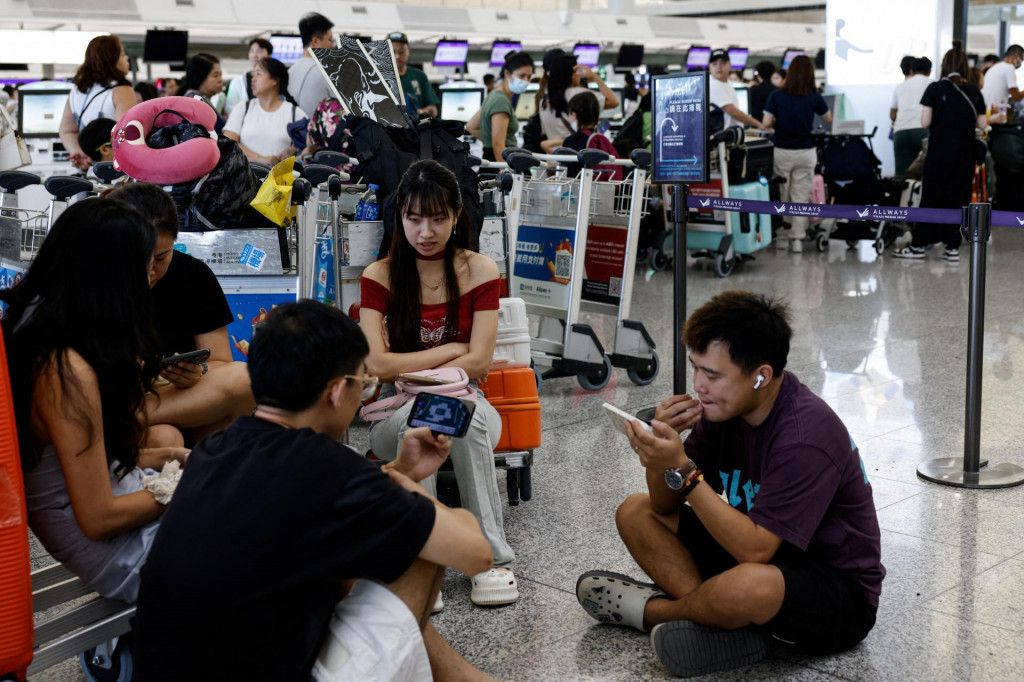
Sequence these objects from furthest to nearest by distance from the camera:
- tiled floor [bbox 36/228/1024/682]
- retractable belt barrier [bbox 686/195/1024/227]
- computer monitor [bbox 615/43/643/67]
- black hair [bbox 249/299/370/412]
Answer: computer monitor [bbox 615/43/643/67], retractable belt barrier [bbox 686/195/1024/227], tiled floor [bbox 36/228/1024/682], black hair [bbox 249/299/370/412]

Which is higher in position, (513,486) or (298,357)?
(298,357)

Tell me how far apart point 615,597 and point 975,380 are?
169cm

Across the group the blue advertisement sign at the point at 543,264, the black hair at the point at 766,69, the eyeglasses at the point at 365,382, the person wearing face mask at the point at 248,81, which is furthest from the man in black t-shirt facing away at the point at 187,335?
the black hair at the point at 766,69

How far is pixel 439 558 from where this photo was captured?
1816 mm

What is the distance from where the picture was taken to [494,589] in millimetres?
2787

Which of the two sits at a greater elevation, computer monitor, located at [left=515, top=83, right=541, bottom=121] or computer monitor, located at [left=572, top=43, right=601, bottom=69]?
computer monitor, located at [left=572, top=43, right=601, bottom=69]

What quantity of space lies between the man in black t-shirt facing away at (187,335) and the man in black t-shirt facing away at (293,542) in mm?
920

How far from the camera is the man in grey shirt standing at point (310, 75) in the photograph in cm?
609

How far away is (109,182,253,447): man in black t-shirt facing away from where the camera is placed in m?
2.66

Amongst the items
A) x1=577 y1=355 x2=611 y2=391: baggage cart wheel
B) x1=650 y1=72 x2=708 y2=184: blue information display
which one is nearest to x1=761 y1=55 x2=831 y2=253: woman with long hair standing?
x1=577 y1=355 x2=611 y2=391: baggage cart wheel

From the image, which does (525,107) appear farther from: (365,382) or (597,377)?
(365,382)

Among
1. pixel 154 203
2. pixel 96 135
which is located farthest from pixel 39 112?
→ pixel 154 203

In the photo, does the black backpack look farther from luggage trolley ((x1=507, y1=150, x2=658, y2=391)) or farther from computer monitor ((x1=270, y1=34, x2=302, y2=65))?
computer monitor ((x1=270, y1=34, x2=302, y2=65))

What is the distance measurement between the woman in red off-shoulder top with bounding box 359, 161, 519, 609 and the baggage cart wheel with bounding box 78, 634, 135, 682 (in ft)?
3.12
